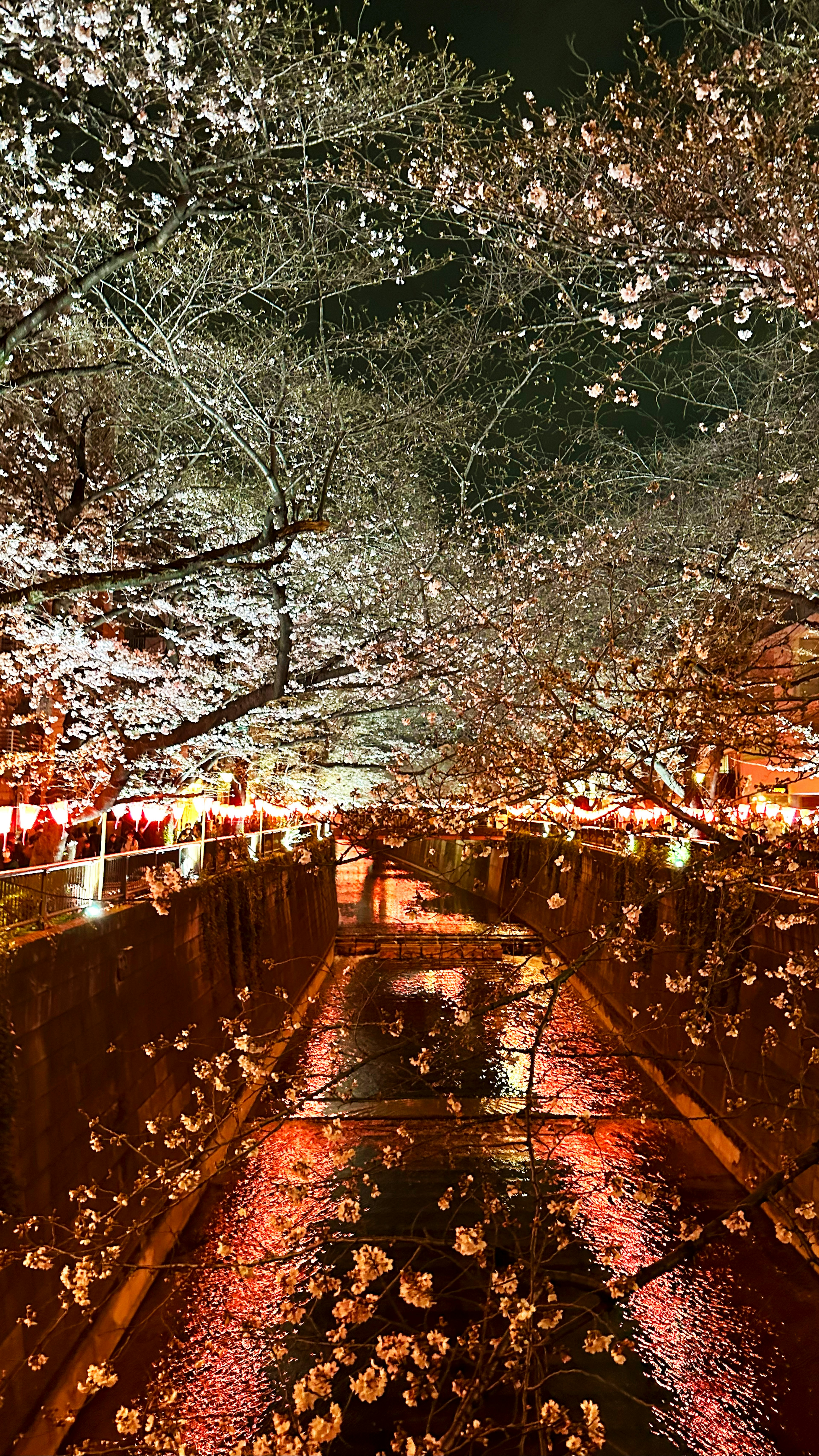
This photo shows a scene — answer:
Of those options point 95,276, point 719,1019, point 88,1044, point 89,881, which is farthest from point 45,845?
point 719,1019

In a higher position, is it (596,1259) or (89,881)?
(89,881)

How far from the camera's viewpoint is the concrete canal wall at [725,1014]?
29.3ft

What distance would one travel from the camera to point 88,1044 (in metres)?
9.32

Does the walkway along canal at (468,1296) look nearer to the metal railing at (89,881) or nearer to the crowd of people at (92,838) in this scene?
the metal railing at (89,881)

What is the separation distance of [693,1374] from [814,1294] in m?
2.04

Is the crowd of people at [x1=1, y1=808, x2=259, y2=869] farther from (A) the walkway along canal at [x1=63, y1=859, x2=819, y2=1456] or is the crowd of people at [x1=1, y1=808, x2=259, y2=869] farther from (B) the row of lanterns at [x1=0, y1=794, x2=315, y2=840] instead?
(A) the walkway along canal at [x1=63, y1=859, x2=819, y2=1456]

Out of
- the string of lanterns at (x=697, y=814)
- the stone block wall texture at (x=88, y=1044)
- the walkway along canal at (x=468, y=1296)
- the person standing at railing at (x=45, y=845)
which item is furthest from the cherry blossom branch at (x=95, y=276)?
the person standing at railing at (x=45, y=845)

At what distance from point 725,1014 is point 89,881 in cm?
792

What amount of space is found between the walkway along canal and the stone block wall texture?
114 cm

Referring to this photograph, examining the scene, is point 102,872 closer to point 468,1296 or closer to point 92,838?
point 92,838

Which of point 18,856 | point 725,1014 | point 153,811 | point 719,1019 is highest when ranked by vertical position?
point 153,811

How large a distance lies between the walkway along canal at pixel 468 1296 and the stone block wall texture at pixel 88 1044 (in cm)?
114

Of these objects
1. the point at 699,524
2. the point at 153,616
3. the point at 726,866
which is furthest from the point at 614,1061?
the point at 726,866

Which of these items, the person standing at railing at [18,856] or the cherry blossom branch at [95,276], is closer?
the cherry blossom branch at [95,276]
